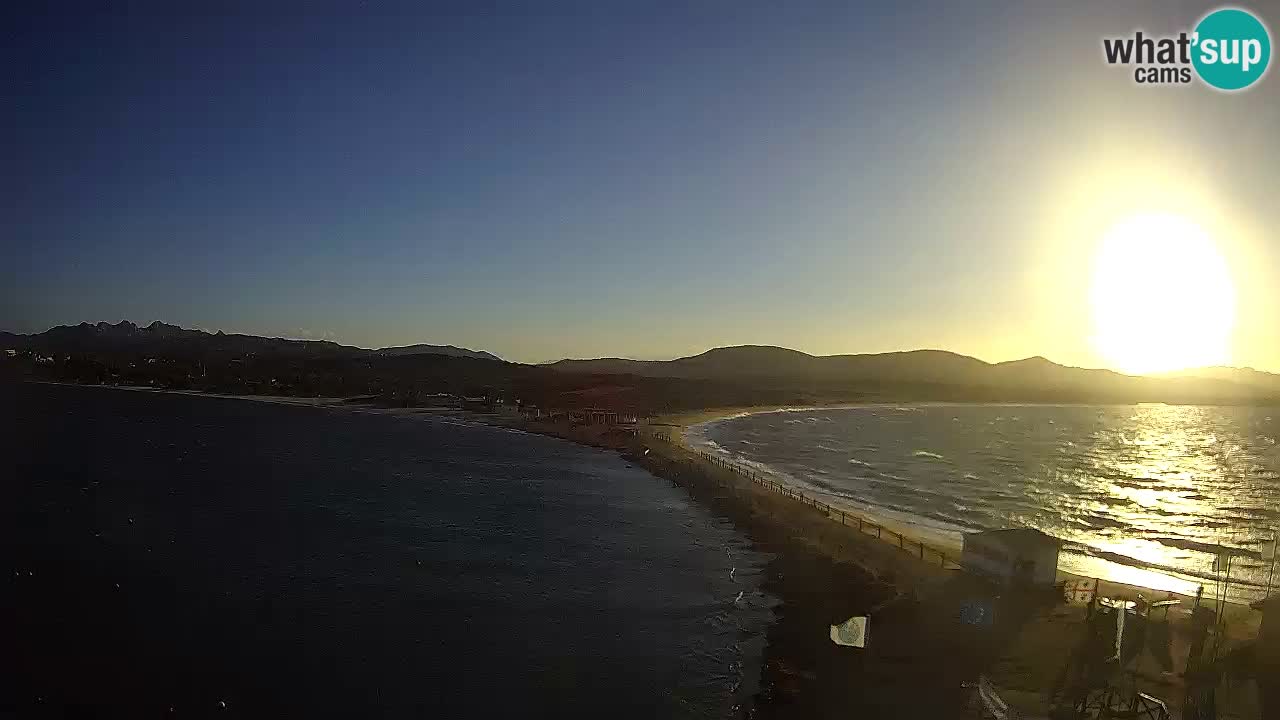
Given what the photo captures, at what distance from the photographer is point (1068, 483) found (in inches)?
2916

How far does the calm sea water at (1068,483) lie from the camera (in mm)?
45094

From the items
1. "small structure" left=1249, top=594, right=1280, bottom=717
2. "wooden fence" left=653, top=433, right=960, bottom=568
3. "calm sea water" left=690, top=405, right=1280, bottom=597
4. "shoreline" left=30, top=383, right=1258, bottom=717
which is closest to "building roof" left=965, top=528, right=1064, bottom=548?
"shoreline" left=30, top=383, right=1258, bottom=717

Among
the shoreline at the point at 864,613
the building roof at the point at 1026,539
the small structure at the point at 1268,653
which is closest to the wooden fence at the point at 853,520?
the shoreline at the point at 864,613

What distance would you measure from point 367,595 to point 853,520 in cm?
2828

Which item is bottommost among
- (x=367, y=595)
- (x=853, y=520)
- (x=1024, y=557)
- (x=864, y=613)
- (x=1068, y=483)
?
(x=367, y=595)

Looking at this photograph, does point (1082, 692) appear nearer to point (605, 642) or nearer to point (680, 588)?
point (605, 642)

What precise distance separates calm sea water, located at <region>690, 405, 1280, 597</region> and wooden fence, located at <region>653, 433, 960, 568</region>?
399cm

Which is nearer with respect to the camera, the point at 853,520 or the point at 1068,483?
the point at 853,520

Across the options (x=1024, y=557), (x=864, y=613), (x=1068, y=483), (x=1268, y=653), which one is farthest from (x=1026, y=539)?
(x=1068, y=483)

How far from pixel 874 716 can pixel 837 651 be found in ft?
14.1

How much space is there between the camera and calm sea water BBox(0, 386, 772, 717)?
23.2 m

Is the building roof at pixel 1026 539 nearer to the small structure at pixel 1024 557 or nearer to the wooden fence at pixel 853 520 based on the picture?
the small structure at pixel 1024 557

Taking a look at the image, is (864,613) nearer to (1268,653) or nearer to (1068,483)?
(1268,653)

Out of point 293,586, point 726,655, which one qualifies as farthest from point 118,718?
point 726,655
